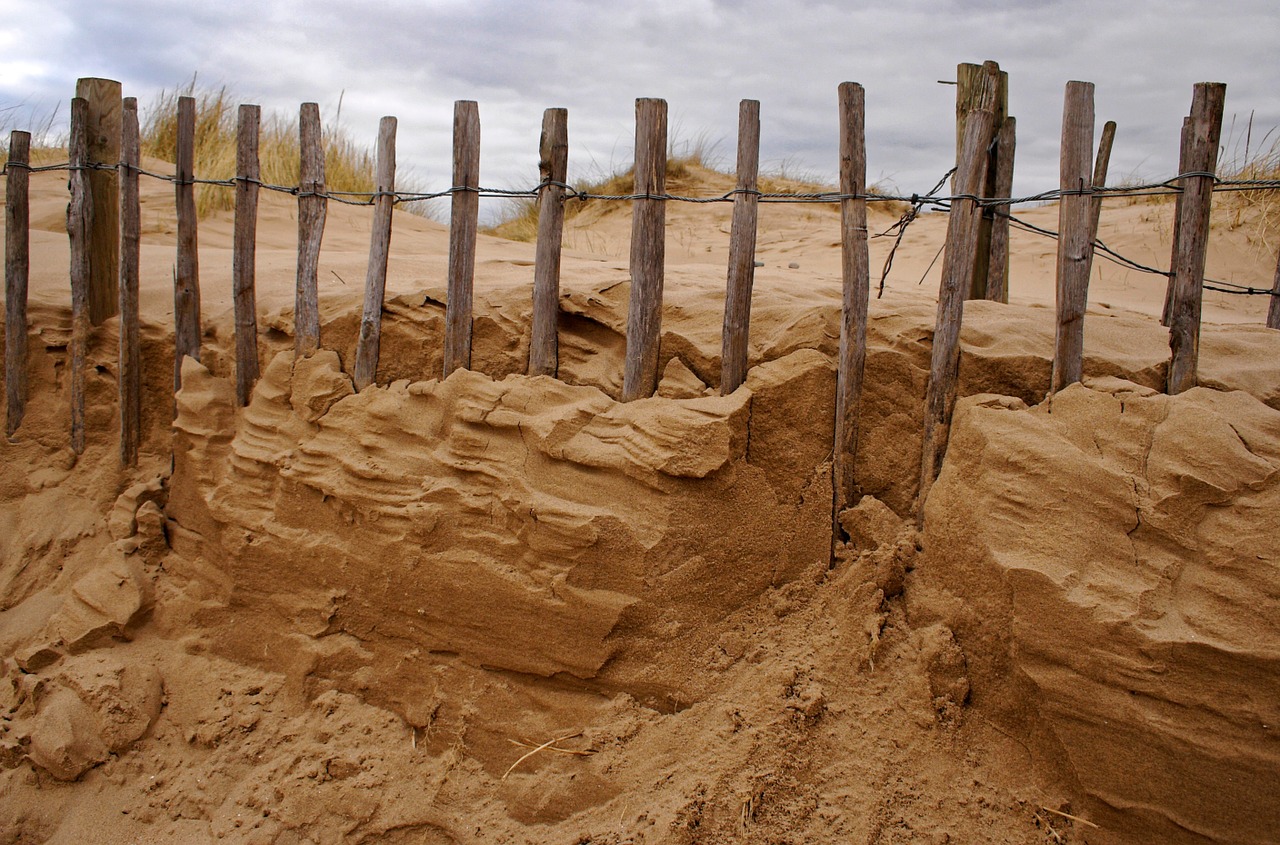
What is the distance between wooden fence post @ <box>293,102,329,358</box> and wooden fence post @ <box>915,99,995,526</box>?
97.8 inches

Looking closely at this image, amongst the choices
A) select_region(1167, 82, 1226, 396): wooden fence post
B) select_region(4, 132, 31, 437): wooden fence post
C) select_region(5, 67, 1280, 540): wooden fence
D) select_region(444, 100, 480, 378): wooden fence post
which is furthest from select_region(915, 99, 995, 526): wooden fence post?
select_region(4, 132, 31, 437): wooden fence post

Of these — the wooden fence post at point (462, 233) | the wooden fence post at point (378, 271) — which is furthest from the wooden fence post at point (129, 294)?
the wooden fence post at point (462, 233)

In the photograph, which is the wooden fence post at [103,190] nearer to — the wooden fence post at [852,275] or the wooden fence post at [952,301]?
the wooden fence post at [852,275]

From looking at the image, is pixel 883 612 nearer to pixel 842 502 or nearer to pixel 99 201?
pixel 842 502

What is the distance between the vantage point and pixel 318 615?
3.36 meters

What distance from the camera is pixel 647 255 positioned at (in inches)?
123

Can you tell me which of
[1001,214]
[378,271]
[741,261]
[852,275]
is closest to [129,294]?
[378,271]

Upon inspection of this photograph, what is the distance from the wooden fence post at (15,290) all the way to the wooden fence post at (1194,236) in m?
4.90

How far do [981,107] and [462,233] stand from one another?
6.60 feet

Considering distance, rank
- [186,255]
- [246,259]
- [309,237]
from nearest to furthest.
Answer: [309,237], [246,259], [186,255]

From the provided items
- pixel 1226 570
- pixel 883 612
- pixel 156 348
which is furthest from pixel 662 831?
pixel 156 348

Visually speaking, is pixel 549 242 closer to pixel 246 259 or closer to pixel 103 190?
pixel 246 259

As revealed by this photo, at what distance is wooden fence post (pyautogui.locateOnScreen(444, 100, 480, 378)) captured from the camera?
11.0ft

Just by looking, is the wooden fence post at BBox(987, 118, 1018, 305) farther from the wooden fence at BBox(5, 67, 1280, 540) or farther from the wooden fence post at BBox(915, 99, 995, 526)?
the wooden fence post at BBox(915, 99, 995, 526)
